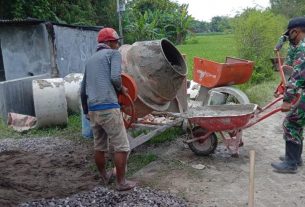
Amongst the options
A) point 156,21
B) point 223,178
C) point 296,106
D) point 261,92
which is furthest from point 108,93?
point 156,21

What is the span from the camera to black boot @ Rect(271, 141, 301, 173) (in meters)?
5.20

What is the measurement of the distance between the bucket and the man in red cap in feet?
3.11

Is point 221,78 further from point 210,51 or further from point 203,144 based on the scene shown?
point 210,51

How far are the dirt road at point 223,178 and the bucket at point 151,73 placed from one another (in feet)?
2.77

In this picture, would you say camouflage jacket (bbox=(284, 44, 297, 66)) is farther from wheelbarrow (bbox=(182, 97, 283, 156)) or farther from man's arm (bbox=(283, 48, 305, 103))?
wheelbarrow (bbox=(182, 97, 283, 156))

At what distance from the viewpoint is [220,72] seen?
7379 mm

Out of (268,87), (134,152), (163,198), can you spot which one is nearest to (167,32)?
(268,87)

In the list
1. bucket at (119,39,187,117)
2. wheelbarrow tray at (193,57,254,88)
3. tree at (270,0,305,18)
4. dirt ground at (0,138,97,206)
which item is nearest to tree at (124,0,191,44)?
tree at (270,0,305,18)

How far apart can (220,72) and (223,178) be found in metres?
2.78

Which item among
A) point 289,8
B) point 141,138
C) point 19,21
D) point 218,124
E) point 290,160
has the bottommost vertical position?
point 290,160

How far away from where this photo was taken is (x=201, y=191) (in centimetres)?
468

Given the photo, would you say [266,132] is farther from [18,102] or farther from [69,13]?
[69,13]

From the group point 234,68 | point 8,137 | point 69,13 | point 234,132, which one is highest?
point 69,13

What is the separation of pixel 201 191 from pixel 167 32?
25067 millimetres
